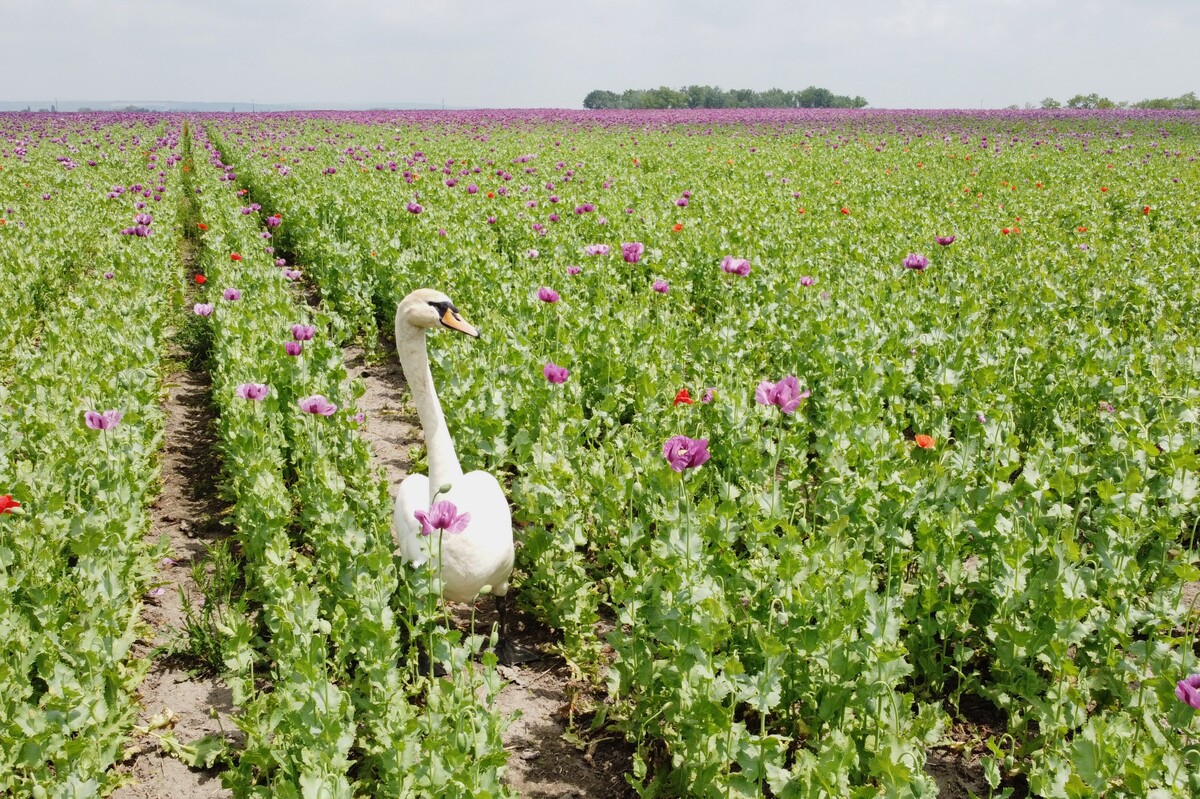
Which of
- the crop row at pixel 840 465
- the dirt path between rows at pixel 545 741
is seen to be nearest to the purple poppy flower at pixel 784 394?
the crop row at pixel 840 465

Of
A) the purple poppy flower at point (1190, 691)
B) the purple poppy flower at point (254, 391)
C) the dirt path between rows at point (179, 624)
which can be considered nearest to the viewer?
the purple poppy flower at point (1190, 691)

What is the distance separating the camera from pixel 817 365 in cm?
530

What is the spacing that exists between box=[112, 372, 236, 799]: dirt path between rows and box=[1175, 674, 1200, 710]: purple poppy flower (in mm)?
2650

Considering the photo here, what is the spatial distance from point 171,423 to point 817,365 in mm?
4323

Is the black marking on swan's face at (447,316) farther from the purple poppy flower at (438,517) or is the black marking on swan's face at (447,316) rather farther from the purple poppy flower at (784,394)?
the purple poppy flower at (784,394)

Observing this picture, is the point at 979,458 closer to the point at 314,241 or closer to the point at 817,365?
the point at 817,365

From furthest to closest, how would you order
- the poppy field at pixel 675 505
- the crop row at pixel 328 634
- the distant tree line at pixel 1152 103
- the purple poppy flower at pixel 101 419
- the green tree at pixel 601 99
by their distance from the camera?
the green tree at pixel 601 99 → the distant tree line at pixel 1152 103 → the purple poppy flower at pixel 101 419 → the poppy field at pixel 675 505 → the crop row at pixel 328 634

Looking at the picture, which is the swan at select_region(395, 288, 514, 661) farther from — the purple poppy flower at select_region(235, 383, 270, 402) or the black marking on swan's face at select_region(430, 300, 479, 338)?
the purple poppy flower at select_region(235, 383, 270, 402)

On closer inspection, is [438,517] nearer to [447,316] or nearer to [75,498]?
[447,316]

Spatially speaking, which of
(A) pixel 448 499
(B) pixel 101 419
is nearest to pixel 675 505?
(A) pixel 448 499

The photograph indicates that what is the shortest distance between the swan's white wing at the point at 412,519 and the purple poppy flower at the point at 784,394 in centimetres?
135

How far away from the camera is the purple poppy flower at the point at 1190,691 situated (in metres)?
2.09

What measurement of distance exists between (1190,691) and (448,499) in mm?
2295

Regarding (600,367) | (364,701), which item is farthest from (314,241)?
(364,701)
